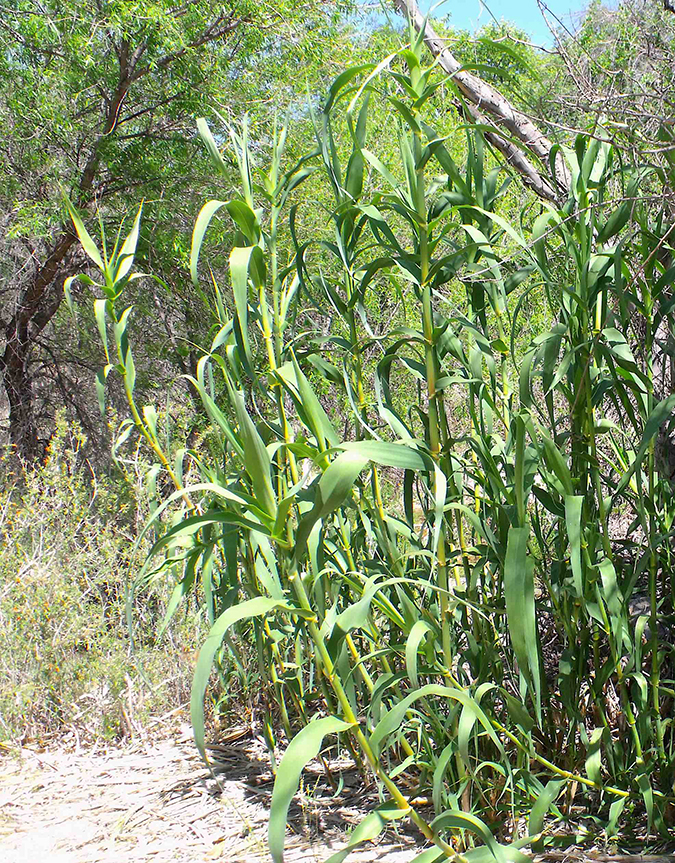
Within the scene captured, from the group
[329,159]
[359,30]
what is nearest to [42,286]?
[359,30]

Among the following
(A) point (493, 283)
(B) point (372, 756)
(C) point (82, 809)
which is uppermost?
(A) point (493, 283)

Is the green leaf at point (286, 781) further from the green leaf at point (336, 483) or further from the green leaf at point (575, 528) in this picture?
the green leaf at point (575, 528)

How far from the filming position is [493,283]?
1.88 metres

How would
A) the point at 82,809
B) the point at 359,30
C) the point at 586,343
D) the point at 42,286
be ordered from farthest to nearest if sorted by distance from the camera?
the point at 359,30 < the point at 42,286 < the point at 82,809 < the point at 586,343

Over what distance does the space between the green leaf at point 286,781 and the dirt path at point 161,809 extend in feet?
2.91

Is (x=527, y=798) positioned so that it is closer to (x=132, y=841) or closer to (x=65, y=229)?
(x=132, y=841)

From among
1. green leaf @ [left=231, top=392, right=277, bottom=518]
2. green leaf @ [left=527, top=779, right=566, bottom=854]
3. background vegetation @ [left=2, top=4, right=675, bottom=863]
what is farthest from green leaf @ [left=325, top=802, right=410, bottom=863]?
green leaf @ [left=231, top=392, right=277, bottom=518]

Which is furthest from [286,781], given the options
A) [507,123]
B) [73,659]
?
[507,123]

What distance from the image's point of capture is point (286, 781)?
1.13 m

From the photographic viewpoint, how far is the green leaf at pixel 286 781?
110 cm

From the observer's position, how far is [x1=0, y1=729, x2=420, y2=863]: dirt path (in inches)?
82.4

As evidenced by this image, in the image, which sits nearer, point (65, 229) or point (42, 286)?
point (65, 229)

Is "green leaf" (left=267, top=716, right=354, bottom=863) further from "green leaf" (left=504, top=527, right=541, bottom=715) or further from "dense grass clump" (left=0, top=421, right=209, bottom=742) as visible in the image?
"dense grass clump" (left=0, top=421, right=209, bottom=742)

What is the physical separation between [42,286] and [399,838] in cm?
581
